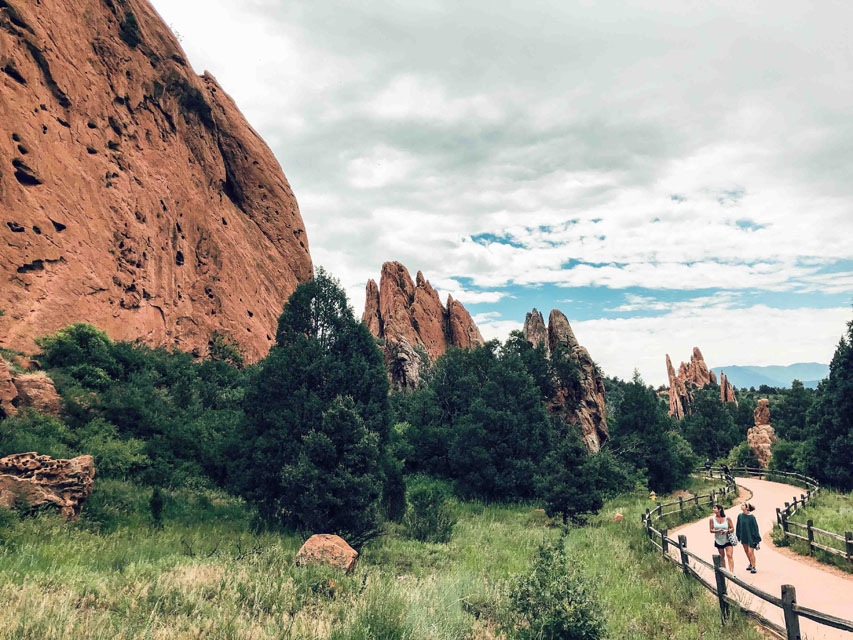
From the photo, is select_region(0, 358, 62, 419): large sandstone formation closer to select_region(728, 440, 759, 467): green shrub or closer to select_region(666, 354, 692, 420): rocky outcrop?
select_region(728, 440, 759, 467): green shrub

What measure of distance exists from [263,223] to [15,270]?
32.1m

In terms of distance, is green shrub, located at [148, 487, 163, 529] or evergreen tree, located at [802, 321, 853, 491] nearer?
green shrub, located at [148, 487, 163, 529]

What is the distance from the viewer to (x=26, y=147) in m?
27.2

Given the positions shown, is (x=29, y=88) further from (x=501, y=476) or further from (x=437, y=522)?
(x=501, y=476)

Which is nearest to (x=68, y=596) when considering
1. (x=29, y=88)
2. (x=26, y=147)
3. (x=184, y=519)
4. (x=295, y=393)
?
(x=184, y=519)

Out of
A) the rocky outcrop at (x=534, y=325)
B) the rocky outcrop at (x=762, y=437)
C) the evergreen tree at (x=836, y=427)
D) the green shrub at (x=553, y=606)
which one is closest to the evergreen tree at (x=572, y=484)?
the green shrub at (x=553, y=606)

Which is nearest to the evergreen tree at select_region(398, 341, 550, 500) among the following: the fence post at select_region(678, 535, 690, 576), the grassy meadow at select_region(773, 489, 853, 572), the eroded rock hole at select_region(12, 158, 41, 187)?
the grassy meadow at select_region(773, 489, 853, 572)

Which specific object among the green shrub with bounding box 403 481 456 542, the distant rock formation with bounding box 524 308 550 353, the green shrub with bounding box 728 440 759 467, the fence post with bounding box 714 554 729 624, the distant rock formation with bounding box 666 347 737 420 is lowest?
the green shrub with bounding box 728 440 759 467

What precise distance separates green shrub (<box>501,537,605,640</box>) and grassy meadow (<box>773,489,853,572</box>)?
32.6ft

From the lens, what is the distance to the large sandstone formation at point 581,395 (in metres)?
41.8

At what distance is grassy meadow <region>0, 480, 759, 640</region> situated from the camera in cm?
555

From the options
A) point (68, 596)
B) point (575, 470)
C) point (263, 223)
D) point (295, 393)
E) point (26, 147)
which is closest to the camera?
point (68, 596)

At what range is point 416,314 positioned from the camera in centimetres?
9194

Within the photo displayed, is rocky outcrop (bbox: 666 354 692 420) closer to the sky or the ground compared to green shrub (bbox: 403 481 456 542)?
closer to the sky
